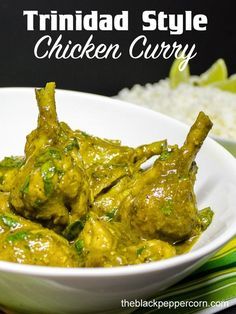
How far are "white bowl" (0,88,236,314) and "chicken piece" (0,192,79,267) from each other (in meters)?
0.09

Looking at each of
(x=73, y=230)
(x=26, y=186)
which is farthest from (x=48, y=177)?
(x=73, y=230)

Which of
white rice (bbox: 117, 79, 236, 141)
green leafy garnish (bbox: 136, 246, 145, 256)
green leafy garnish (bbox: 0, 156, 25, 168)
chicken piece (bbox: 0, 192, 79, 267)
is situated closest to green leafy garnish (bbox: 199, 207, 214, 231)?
green leafy garnish (bbox: 136, 246, 145, 256)

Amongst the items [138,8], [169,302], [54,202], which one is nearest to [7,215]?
[54,202]

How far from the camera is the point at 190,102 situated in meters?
3.50

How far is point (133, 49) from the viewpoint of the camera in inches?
148

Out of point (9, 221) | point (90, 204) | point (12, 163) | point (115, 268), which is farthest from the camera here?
point (12, 163)

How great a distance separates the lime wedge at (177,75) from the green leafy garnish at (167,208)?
7.13ft

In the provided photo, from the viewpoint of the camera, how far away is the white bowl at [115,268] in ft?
4.31

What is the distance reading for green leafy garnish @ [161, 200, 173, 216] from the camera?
63.4 inches

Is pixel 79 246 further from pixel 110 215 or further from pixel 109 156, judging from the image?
pixel 109 156

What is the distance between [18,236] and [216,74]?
2544mm

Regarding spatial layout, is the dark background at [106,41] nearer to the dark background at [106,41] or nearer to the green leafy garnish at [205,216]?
the dark background at [106,41]

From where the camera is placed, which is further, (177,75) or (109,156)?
(177,75)

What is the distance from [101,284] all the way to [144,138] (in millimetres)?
928
